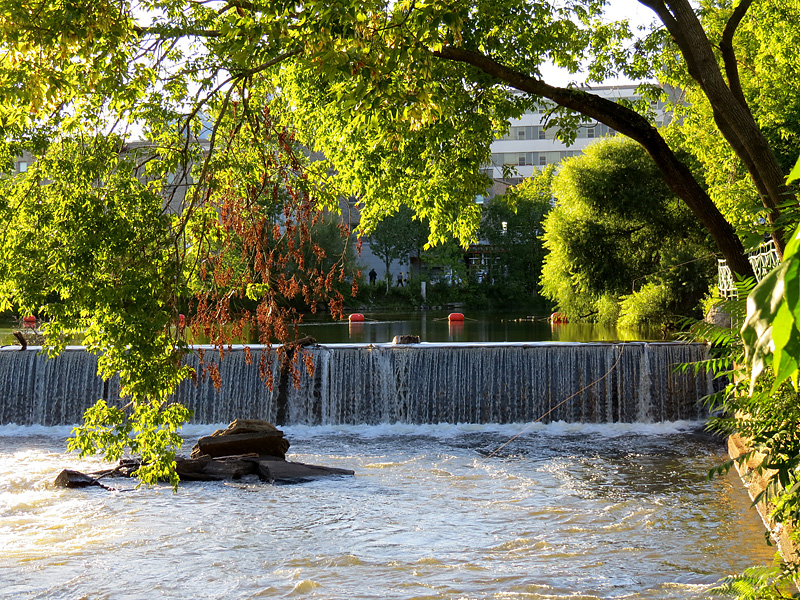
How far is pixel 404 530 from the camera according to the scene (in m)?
9.58

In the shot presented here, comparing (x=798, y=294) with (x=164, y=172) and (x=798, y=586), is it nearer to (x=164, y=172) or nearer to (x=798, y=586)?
(x=164, y=172)

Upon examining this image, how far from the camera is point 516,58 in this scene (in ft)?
33.0

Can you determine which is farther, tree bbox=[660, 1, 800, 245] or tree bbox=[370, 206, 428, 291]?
tree bbox=[370, 206, 428, 291]

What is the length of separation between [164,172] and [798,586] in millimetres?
5633

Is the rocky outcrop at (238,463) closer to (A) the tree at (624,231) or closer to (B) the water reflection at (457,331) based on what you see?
(B) the water reflection at (457,331)

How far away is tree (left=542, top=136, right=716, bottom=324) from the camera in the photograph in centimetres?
2881

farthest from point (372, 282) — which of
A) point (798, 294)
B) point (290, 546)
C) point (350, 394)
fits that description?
point (798, 294)

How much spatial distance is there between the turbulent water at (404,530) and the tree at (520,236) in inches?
1629

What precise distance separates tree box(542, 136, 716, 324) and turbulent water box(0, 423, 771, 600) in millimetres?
15724

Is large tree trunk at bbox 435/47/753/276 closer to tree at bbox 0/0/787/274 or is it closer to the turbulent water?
tree at bbox 0/0/787/274

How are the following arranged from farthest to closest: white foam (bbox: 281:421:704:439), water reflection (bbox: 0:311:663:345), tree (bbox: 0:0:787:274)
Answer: water reflection (bbox: 0:311:663:345) < white foam (bbox: 281:421:704:439) < tree (bbox: 0:0:787:274)

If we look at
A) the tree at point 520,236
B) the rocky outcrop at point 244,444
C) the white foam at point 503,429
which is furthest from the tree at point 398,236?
the rocky outcrop at point 244,444

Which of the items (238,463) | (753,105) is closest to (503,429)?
(238,463)

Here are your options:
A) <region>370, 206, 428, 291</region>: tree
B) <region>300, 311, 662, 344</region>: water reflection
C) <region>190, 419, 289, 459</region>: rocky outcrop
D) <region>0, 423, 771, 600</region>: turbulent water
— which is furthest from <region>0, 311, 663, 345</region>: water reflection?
<region>370, 206, 428, 291</region>: tree
